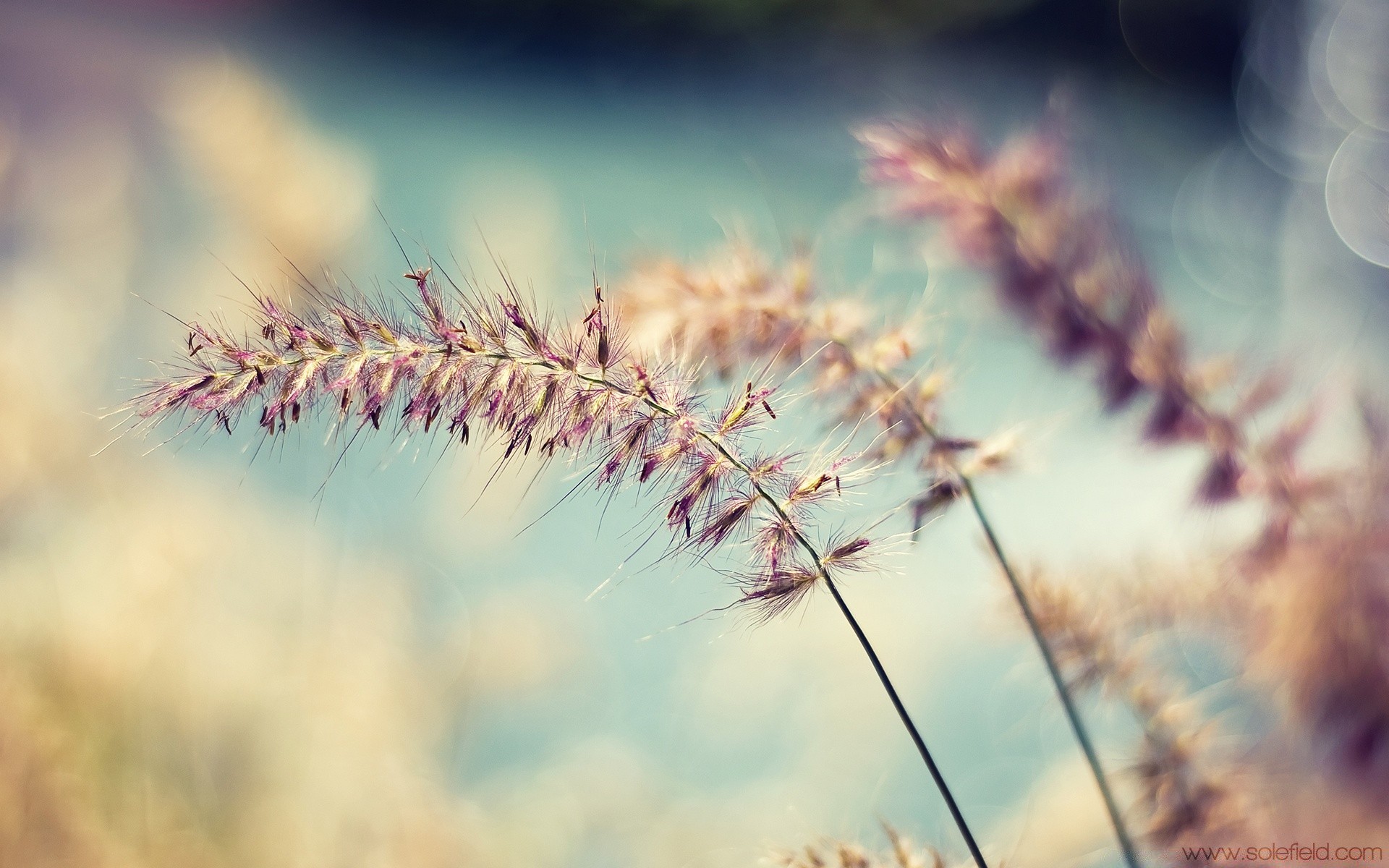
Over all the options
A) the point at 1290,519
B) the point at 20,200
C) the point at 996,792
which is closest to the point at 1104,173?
the point at 1290,519

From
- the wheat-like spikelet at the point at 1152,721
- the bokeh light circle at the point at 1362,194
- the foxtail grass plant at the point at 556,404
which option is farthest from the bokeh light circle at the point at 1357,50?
the foxtail grass plant at the point at 556,404

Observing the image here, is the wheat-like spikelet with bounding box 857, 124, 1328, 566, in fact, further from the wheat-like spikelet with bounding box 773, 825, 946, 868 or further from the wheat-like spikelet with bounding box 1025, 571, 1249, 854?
the wheat-like spikelet with bounding box 773, 825, 946, 868

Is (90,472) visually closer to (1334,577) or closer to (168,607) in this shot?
(168,607)

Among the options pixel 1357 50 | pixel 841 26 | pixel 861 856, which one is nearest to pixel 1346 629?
pixel 861 856

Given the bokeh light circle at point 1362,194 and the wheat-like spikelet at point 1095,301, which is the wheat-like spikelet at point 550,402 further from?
the bokeh light circle at point 1362,194

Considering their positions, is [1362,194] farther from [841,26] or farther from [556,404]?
[841,26]

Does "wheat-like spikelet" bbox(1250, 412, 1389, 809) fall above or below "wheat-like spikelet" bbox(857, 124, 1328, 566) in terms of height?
below

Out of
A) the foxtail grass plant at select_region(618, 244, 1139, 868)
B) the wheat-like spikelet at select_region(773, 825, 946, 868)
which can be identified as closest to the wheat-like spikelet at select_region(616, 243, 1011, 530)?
the foxtail grass plant at select_region(618, 244, 1139, 868)
